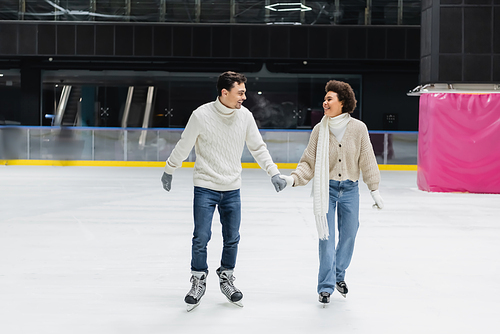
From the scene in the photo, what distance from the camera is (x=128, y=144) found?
20031mm

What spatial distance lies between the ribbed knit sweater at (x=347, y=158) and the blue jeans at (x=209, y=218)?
0.48 metres

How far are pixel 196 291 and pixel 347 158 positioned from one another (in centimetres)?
136

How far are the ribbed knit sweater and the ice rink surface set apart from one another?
87cm

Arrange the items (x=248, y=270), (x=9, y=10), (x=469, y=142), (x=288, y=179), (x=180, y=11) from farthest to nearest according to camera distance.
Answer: (x=9, y=10) → (x=180, y=11) → (x=469, y=142) → (x=248, y=270) → (x=288, y=179)

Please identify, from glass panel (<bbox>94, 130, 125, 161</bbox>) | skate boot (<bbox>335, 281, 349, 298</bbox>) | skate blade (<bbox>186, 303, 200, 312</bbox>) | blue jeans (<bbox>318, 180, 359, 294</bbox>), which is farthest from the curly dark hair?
glass panel (<bbox>94, 130, 125, 161</bbox>)

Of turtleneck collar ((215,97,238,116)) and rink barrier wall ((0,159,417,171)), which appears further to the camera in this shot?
rink barrier wall ((0,159,417,171))

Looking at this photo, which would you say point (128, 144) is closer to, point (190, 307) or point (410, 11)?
point (410, 11)

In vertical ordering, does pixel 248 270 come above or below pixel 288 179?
below

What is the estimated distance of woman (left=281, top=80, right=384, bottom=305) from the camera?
14.7 feet

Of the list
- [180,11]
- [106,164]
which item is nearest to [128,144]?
[106,164]

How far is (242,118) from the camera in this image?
180 inches

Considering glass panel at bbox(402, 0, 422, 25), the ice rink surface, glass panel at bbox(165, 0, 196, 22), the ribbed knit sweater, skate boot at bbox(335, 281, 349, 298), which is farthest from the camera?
glass panel at bbox(165, 0, 196, 22)

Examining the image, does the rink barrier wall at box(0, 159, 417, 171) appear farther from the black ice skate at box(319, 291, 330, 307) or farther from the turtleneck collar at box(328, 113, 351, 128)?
the black ice skate at box(319, 291, 330, 307)

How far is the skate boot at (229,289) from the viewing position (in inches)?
176
